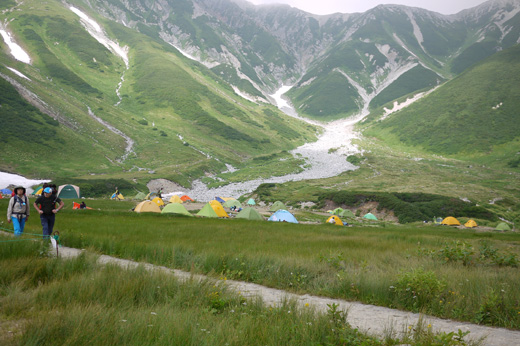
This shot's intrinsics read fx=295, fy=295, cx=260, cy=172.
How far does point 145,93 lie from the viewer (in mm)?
155125

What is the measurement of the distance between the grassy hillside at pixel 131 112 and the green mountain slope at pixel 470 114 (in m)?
60.0

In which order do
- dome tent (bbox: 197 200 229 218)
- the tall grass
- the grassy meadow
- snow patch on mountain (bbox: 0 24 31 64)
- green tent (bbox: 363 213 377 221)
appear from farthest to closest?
snow patch on mountain (bbox: 0 24 31 64), green tent (bbox: 363 213 377 221), dome tent (bbox: 197 200 229 218), the grassy meadow, the tall grass

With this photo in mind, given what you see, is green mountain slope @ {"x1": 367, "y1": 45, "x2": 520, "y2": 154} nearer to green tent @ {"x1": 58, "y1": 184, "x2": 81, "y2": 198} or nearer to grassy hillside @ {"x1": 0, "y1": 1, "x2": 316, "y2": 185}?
grassy hillside @ {"x1": 0, "y1": 1, "x2": 316, "y2": 185}

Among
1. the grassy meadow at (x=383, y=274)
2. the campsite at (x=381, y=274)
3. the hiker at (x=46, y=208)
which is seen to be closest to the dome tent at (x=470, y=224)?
the grassy meadow at (x=383, y=274)

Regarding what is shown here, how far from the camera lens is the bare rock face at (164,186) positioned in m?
67.4

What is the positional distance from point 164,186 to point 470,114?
14777cm

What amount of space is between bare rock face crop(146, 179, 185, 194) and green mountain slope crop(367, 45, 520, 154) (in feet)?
392

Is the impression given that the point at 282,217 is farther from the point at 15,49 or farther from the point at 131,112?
the point at 15,49

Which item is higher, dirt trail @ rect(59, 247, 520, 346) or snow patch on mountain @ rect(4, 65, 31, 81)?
snow patch on mountain @ rect(4, 65, 31, 81)

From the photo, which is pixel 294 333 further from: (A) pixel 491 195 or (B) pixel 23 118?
(B) pixel 23 118

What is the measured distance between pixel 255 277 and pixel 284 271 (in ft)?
3.17

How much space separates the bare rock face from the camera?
2653 inches

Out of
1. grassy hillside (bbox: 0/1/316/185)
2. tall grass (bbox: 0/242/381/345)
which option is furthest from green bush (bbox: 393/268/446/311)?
grassy hillside (bbox: 0/1/316/185)

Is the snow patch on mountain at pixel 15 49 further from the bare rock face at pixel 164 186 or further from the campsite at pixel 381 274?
the campsite at pixel 381 274
